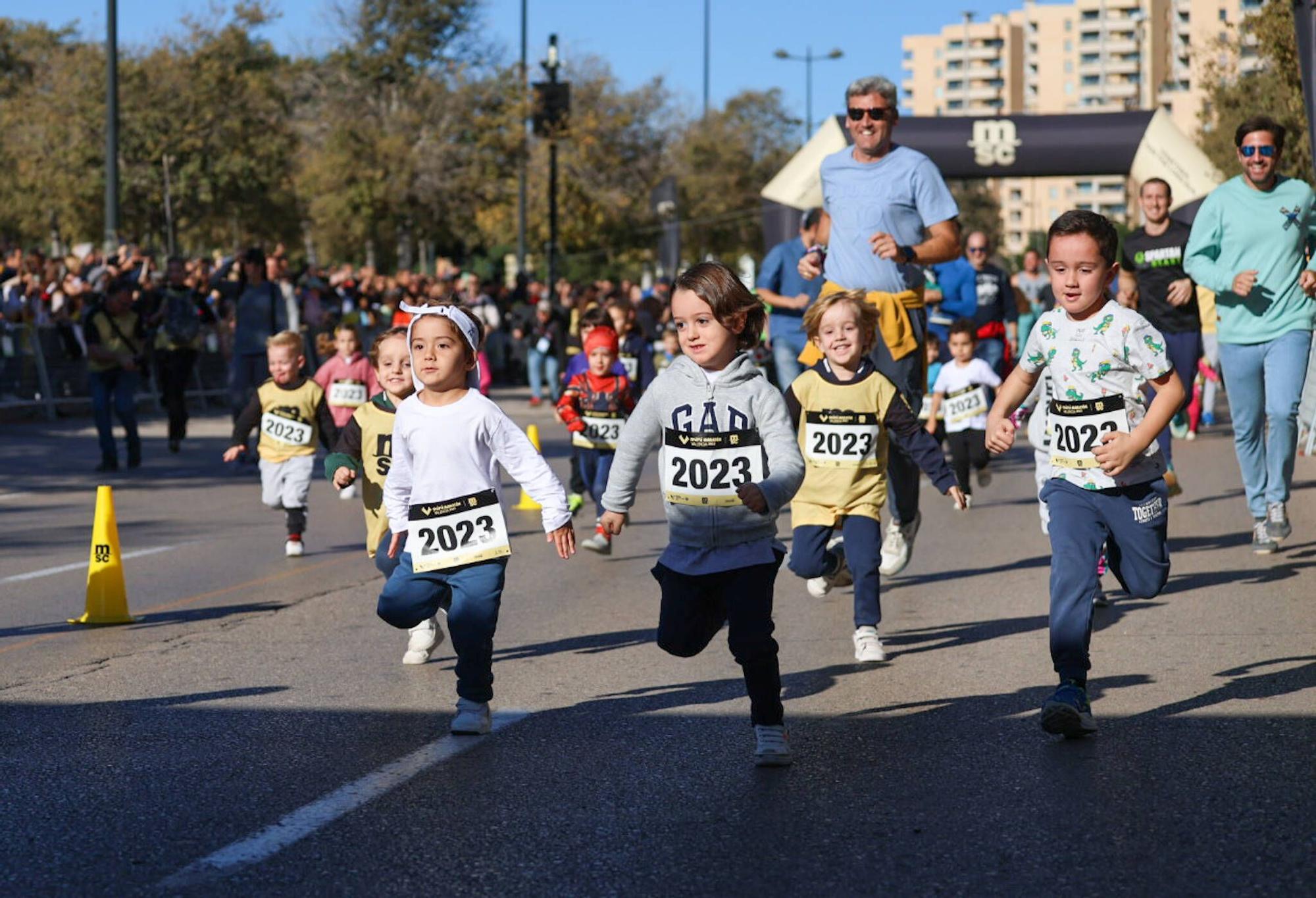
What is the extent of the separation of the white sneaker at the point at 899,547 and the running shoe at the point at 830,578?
1.46ft

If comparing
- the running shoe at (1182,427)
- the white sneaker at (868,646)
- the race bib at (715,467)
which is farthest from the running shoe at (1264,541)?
the running shoe at (1182,427)

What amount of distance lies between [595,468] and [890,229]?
141 inches

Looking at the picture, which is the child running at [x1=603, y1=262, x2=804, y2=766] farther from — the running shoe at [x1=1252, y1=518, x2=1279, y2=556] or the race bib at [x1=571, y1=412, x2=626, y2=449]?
the race bib at [x1=571, y1=412, x2=626, y2=449]

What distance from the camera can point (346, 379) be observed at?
1455cm

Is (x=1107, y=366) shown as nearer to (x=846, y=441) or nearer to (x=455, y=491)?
(x=846, y=441)

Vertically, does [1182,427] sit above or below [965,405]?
below

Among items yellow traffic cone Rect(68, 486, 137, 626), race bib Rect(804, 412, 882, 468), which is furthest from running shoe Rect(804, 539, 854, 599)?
yellow traffic cone Rect(68, 486, 137, 626)

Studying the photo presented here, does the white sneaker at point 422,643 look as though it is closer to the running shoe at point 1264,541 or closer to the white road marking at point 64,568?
the white road marking at point 64,568

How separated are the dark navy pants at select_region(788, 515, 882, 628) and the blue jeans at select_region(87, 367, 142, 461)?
1079cm

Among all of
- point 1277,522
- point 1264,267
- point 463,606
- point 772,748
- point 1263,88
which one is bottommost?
point 772,748

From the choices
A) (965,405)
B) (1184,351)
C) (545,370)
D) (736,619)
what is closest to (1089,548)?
(736,619)

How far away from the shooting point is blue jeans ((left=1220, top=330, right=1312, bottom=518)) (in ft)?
33.1

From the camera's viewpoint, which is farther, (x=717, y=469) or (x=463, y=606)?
(x=463, y=606)

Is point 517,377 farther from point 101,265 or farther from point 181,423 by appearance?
point 181,423
